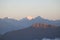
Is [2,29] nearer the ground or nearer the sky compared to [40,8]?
nearer the ground

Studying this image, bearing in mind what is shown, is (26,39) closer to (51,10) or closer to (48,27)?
(48,27)

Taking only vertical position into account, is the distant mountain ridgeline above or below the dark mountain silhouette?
above

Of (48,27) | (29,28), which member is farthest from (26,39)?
(48,27)

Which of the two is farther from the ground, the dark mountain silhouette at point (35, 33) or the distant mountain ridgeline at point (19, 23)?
the distant mountain ridgeline at point (19, 23)

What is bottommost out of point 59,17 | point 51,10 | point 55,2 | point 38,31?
point 38,31

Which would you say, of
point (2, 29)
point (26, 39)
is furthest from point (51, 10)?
point (2, 29)

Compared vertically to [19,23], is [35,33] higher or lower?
lower
